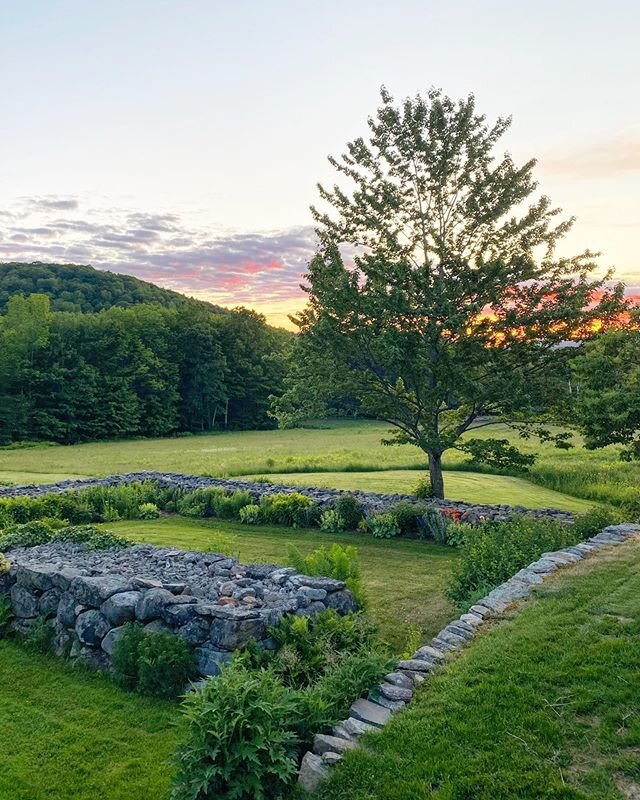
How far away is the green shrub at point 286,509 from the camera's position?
15.7 meters

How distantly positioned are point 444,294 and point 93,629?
36.4ft

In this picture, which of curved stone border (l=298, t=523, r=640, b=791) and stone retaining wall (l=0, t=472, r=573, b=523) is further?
stone retaining wall (l=0, t=472, r=573, b=523)

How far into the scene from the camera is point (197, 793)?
4.25 metres

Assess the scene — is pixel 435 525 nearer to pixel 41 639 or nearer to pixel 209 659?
pixel 209 659

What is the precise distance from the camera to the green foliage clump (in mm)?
6562

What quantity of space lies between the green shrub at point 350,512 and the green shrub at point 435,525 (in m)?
1.85

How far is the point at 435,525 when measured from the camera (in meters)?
13.7

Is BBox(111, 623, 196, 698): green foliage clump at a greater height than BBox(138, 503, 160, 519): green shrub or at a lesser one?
greater

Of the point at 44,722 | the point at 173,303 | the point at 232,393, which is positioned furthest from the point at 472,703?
the point at 173,303

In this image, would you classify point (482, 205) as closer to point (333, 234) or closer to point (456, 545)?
point (333, 234)

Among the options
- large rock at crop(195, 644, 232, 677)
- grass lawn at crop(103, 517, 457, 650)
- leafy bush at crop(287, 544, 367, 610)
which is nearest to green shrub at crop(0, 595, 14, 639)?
large rock at crop(195, 644, 232, 677)

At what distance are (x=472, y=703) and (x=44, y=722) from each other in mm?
4339

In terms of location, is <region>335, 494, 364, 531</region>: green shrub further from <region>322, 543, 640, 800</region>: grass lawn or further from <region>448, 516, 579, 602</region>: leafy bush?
<region>322, 543, 640, 800</region>: grass lawn

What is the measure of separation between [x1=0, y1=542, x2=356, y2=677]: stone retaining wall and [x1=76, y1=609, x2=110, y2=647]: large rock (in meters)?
0.01
